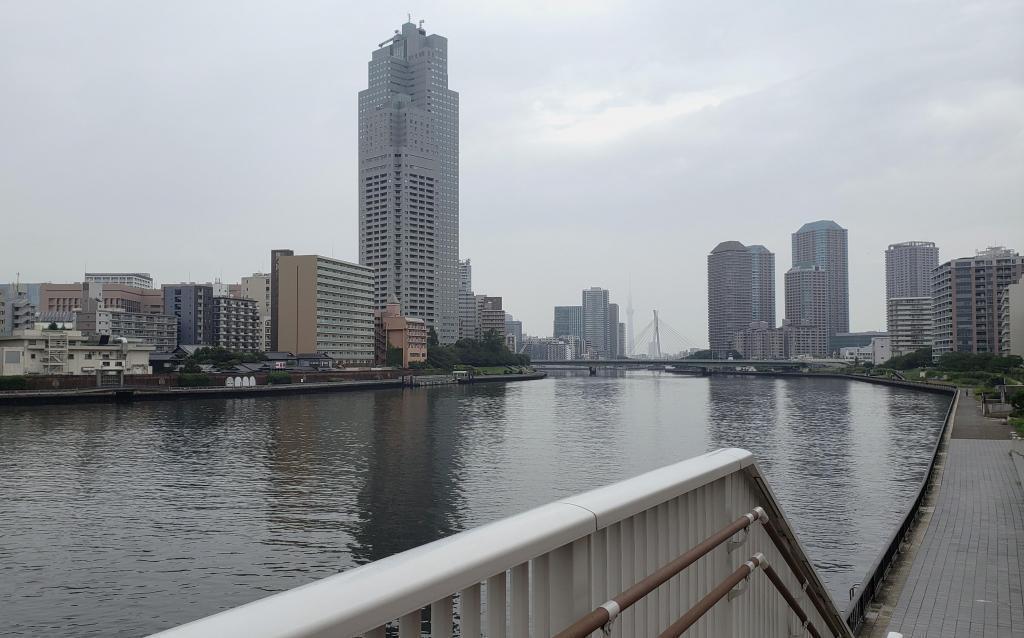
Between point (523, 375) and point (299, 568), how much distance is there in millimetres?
109123

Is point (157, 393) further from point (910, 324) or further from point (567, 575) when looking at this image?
point (910, 324)

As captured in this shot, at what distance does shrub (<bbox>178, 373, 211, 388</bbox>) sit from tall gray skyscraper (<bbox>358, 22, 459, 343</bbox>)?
74893 mm

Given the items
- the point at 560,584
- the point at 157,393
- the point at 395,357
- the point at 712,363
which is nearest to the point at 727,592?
the point at 560,584

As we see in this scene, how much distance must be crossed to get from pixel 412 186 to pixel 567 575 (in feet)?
514

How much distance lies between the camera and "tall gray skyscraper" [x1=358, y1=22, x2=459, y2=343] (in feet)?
492

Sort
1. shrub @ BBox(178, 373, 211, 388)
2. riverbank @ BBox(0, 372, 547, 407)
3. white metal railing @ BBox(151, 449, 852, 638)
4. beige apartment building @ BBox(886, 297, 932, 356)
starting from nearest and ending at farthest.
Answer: white metal railing @ BBox(151, 449, 852, 638) < riverbank @ BBox(0, 372, 547, 407) < shrub @ BBox(178, 373, 211, 388) < beige apartment building @ BBox(886, 297, 932, 356)

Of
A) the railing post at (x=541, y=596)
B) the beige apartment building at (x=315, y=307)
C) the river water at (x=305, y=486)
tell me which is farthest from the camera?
the beige apartment building at (x=315, y=307)

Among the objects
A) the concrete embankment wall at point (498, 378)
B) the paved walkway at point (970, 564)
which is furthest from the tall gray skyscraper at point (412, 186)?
the paved walkway at point (970, 564)

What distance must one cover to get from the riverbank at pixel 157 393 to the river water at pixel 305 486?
27.0 feet

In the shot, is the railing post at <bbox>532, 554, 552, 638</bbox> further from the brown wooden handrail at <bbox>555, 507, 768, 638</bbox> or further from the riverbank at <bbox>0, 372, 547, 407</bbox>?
the riverbank at <bbox>0, 372, 547, 407</bbox>

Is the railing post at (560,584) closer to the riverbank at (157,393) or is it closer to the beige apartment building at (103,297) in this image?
the riverbank at (157,393)

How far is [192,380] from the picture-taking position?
225ft

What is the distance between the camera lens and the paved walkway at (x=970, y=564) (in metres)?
7.74

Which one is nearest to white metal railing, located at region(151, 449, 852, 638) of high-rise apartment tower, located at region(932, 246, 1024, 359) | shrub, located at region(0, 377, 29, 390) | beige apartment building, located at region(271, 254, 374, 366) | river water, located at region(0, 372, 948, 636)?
river water, located at region(0, 372, 948, 636)
